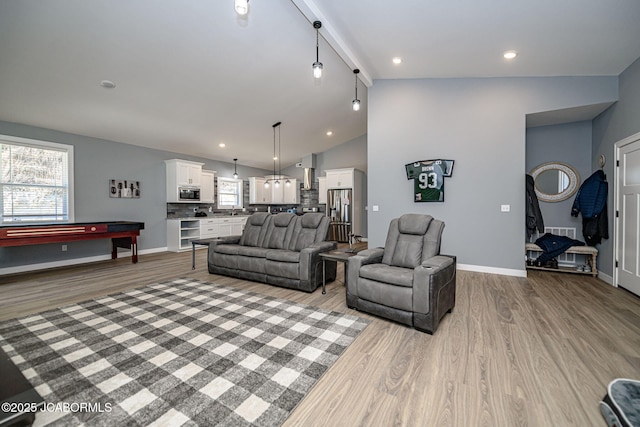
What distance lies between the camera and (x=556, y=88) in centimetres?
403

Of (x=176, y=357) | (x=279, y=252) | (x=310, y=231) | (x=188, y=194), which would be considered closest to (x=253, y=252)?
(x=279, y=252)

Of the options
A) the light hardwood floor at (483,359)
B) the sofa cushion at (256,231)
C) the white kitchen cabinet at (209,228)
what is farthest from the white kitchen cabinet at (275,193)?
the light hardwood floor at (483,359)

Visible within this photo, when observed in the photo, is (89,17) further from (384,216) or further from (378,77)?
(384,216)

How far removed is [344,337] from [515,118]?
14.1 ft

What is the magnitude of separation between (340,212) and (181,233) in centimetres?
442

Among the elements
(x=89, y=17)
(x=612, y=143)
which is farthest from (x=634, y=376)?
(x=89, y=17)

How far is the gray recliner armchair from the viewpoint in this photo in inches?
94.2

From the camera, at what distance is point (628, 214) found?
3498 mm

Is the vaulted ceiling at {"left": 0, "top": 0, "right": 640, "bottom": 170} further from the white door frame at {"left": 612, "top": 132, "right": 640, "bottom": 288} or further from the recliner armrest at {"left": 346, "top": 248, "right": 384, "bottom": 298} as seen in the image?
the recliner armrest at {"left": 346, "top": 248, "right": 384, "bottom": 298}

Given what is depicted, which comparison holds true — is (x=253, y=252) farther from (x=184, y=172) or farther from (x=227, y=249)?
(x=184, y=172)

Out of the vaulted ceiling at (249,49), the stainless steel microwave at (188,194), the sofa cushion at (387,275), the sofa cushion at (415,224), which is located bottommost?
the sofa cushion at (387,275)

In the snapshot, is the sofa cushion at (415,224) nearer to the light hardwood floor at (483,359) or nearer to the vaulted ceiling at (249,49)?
the light hardwood floor at (483,359)

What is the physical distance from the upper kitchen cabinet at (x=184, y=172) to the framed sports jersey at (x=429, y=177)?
217 inches

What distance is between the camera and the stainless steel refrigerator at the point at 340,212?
795 centimetres
